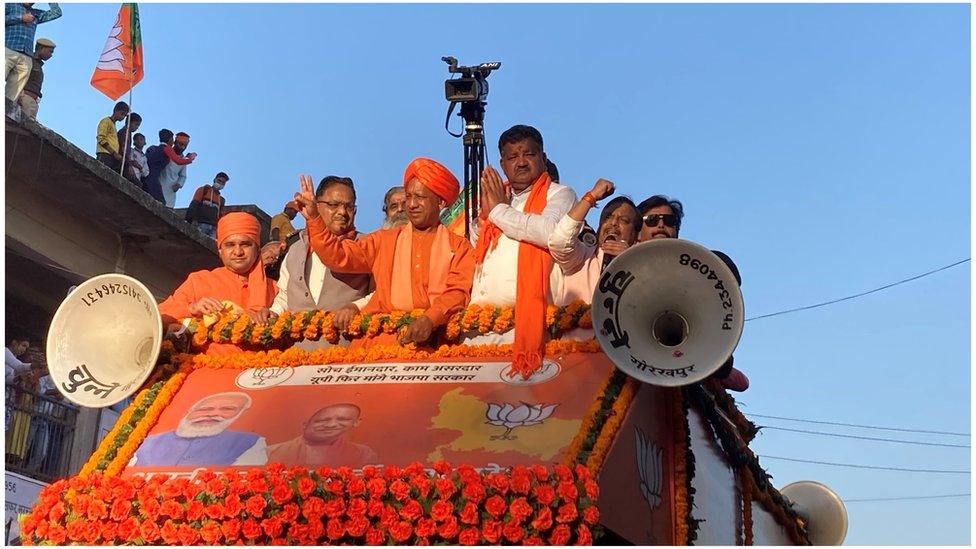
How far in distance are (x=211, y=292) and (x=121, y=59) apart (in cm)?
970

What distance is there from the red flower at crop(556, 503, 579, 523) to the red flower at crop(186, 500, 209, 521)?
1.70 m

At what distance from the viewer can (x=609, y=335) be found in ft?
20.8

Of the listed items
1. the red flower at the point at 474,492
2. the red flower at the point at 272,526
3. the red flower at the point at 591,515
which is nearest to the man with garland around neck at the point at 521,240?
the red flower at the point at 474,492

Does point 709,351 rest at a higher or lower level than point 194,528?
higher

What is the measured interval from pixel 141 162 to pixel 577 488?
37.5 feet

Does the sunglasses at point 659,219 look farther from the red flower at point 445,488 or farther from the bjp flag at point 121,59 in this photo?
the bjp flag at point 121,59

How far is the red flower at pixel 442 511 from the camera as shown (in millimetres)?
5602

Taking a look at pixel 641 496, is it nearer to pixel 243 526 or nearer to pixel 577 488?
pixel 577 488

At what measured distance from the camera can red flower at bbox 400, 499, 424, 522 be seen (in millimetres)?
5652

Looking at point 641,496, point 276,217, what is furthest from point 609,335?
point 276,217

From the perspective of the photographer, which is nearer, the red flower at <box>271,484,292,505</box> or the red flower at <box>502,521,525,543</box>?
the red flower at <box>502,521,525,543</box>

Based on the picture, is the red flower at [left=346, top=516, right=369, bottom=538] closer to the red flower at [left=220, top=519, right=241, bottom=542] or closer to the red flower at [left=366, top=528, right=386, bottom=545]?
the red flower at [left=366, top=528, right=386, bottom=545]

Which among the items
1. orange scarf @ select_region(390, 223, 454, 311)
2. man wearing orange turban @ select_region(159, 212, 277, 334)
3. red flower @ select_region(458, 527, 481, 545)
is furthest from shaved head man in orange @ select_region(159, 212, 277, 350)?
red flower @ select_region(458, 527, 481, 545)

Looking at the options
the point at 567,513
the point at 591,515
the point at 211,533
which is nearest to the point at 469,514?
the point at 567,513
